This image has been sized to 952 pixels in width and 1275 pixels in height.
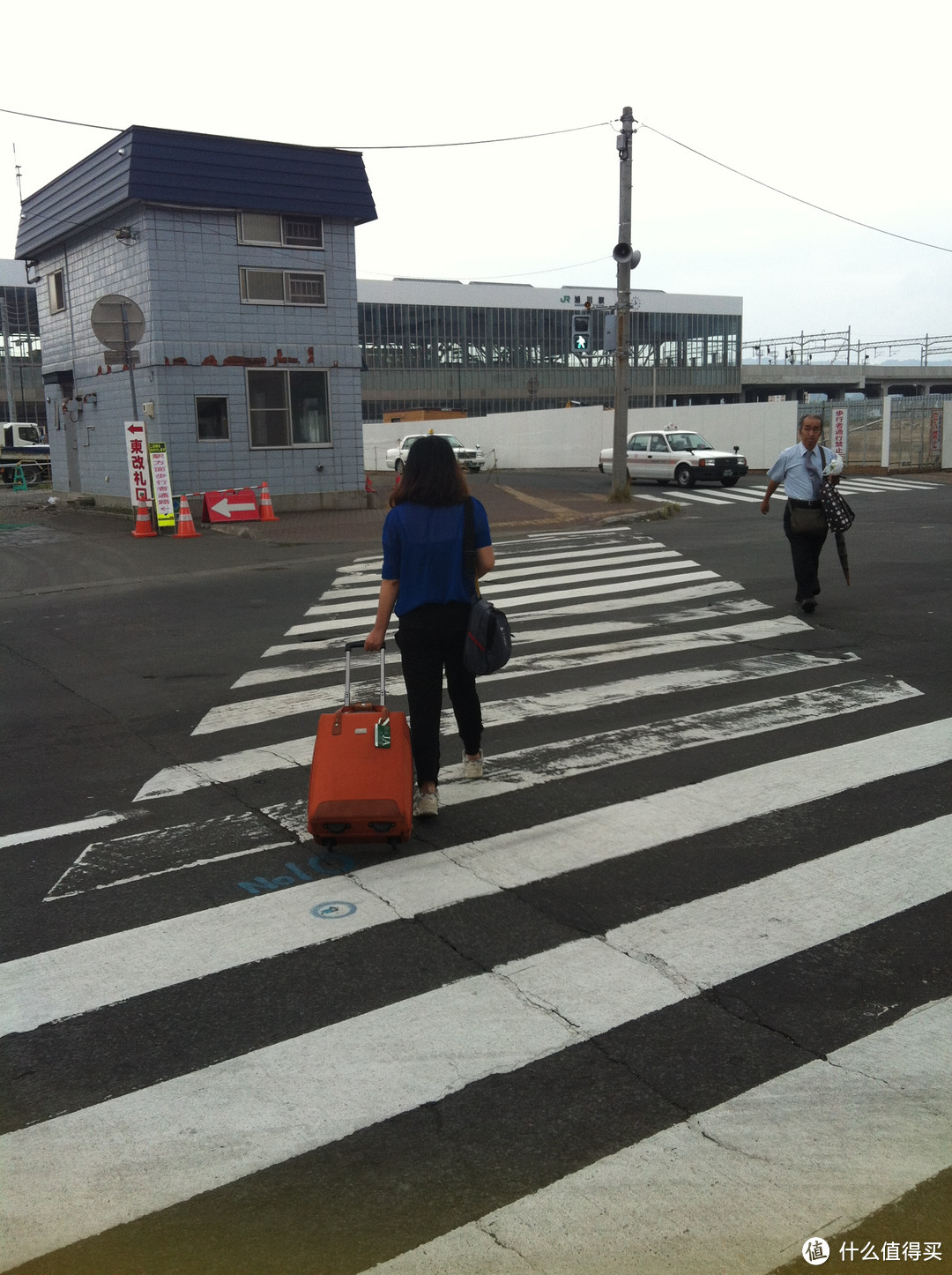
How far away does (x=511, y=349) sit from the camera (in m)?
→ 93.1

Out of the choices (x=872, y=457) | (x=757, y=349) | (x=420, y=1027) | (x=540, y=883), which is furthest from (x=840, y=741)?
(x=757, y=349)

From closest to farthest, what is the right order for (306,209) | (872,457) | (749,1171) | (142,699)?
(749,1171) < (142,699) < (306,209) < (872,457)

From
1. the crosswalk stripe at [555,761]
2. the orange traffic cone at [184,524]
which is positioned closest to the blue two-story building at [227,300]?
the orange traffic cone at [184,524]

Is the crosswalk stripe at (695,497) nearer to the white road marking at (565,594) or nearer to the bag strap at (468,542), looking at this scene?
the white road marking at (565,594)

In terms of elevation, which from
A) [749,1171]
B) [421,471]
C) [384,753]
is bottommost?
[749,1171]

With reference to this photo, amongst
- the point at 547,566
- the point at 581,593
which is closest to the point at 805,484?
the point at 581,593

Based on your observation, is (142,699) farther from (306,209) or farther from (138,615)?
(306,209)

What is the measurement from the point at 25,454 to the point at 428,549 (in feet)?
151

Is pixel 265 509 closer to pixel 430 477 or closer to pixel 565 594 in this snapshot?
pixel 565 594

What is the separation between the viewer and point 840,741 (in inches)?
275

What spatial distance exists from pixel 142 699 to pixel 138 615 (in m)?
4.03

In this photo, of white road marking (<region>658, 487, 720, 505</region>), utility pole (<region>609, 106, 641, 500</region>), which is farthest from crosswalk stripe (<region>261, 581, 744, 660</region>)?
white road marking (<region>658, 487, 720, 505</region>)

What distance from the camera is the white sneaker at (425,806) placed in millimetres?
5652

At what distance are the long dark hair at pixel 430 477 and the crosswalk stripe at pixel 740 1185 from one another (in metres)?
3.14
